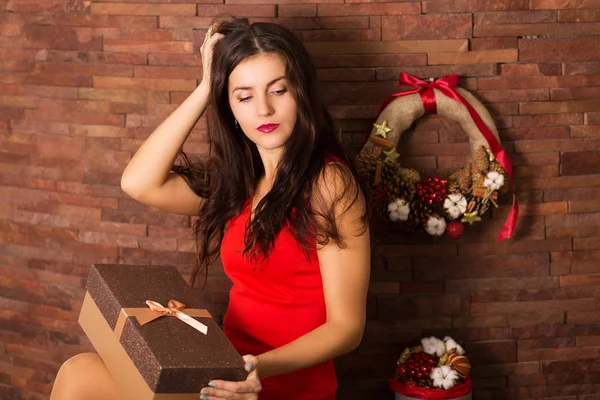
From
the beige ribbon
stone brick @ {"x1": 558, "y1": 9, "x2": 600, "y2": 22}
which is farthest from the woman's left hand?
stone brick @ {"x1": 558, "y1": 9, "x2": 600, "y2": 22}

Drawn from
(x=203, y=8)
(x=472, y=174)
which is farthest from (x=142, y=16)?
(x=472, y=174)

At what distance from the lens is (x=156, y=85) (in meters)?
2.44

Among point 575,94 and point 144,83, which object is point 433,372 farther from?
point 144,83

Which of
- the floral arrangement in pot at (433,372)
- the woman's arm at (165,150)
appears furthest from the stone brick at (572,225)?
the woman's arm at (165,150)

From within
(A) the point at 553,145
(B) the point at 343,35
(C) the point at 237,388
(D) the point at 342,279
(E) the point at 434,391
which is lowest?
(E) the point at 434,391

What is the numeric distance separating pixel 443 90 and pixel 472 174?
0.84 feet

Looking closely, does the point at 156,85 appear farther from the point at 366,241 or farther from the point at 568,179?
the point at 568,179

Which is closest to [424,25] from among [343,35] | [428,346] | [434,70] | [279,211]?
[434,70]

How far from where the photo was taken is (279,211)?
189cm

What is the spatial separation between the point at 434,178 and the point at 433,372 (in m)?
0.56

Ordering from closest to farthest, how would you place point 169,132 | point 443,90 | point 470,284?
point 169,132 → point 443,90 → point 470,284

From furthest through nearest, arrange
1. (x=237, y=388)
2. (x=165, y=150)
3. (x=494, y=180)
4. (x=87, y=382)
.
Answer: (x=494, y=180), (x=165, y=150), (x=87, y=382), (x=237, y=388)

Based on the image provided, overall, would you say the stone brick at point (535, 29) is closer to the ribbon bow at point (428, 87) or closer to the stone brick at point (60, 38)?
the ribbon bow at point (428, 87)

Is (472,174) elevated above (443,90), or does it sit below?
below
